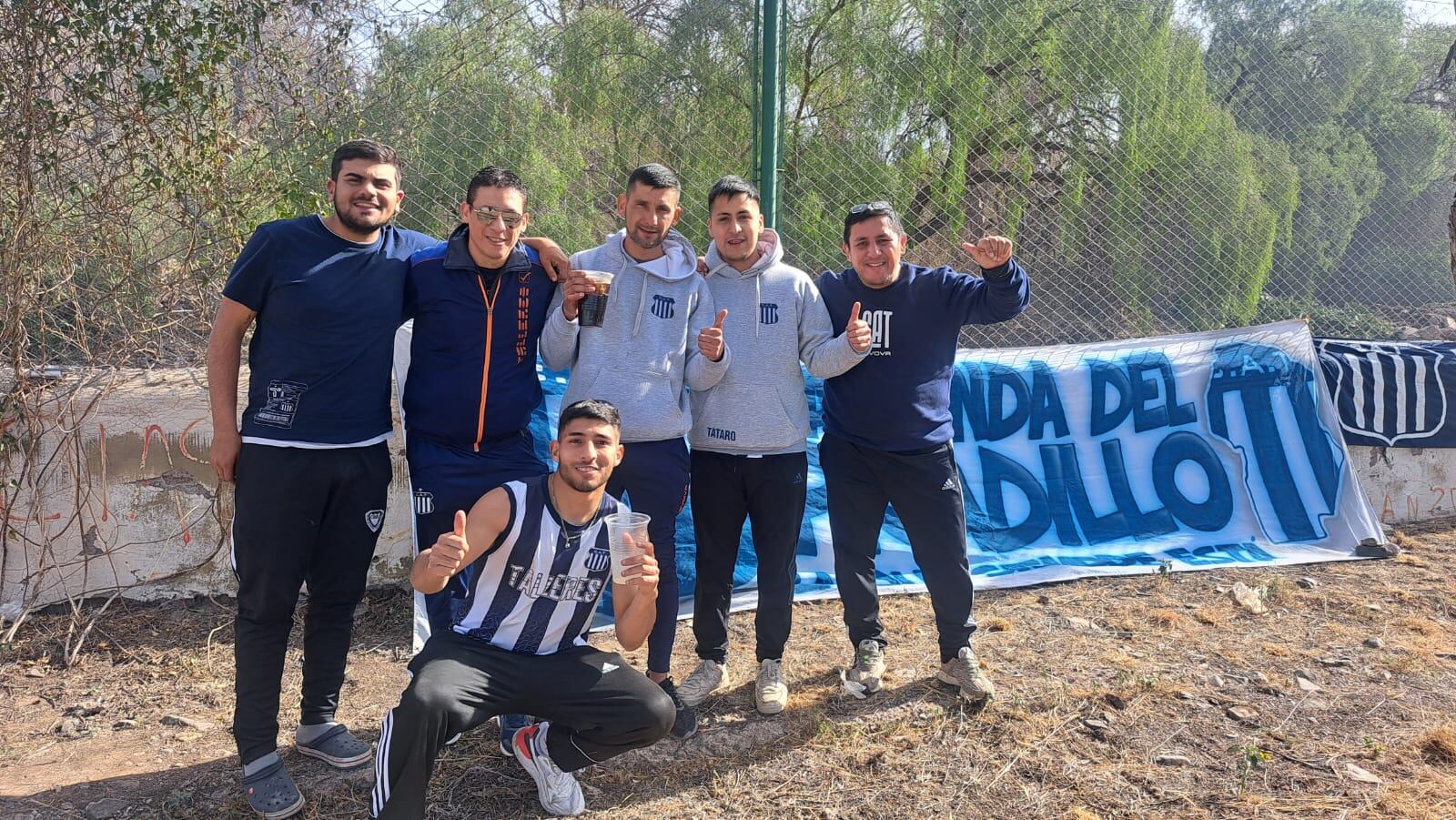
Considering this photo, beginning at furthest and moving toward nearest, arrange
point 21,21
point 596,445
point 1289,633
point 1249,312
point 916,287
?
point 1249,312, point 1289,633, point 21,21, point 916,287, point 596,445

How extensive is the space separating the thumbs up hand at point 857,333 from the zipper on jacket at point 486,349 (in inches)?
48.6

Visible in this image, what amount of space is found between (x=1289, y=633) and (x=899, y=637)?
1.76 m

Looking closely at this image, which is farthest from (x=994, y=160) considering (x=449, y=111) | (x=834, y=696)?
(x=834, y=696)

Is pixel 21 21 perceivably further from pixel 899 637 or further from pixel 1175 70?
pixel 1175 70

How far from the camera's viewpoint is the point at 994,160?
20.9 ft

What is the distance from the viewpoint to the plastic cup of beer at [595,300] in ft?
10.8

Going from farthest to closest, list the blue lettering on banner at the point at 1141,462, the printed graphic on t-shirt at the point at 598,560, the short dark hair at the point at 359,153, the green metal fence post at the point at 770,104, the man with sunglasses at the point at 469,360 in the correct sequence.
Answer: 1. the blue lettering on banner at the point at 1141,462
2. the green metal fence post at the point at 770,104
3. the man with sunglasses at the point at 469,360
4. the short dark hair at the point at 359,153
5. the printed graphic on t-shirt at the point at 598,560

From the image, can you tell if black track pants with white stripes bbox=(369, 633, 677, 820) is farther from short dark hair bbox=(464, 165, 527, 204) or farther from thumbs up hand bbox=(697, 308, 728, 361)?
short dark hair bbox=(464, 165, 527, 204)

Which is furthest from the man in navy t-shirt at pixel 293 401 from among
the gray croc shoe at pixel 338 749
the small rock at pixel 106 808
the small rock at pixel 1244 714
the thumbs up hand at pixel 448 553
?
the small rock at pixel 1244 714

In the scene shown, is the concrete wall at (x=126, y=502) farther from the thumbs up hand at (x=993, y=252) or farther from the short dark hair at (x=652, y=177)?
the thumbs up hand at (x=993, y=252)

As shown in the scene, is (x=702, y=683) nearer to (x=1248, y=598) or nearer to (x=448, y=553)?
(x=448, y=553)

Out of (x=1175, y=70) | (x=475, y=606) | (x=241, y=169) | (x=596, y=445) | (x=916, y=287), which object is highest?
(x=1175, y=70)

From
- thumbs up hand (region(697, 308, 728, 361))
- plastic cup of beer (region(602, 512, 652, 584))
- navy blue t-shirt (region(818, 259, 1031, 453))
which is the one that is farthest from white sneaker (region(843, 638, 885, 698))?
plastic cup of beer (region(602, 512, 652, 584))

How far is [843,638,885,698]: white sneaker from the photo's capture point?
389 centimetres
